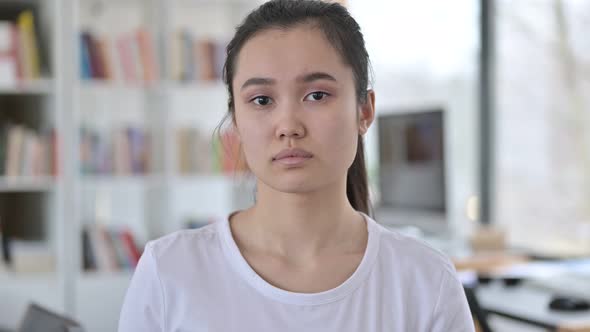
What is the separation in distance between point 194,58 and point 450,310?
3.46 metres

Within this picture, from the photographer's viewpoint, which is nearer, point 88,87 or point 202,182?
point 88,87

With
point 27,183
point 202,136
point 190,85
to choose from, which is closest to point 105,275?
point 27,183

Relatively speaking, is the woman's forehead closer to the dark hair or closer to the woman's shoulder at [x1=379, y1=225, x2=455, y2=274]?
the dark hair

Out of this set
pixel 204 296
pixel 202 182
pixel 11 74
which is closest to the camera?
pixel 204 296

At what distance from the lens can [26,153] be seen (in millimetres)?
4180

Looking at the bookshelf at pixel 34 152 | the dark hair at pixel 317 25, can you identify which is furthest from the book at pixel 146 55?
the dark hair at pixel 317 25

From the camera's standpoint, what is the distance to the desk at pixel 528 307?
2615 millimetres

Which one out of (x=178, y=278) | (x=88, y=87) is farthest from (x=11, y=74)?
(x=178, y=278)

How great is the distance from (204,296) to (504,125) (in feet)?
12.7

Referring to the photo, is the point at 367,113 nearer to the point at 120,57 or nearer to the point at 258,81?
the point at 258,81

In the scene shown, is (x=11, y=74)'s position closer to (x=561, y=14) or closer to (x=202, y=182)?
(x=202, y=182)

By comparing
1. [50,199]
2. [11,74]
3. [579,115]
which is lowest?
[50,199]

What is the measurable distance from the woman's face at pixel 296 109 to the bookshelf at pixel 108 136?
2709 millimetres

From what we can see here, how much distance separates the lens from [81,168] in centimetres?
432
